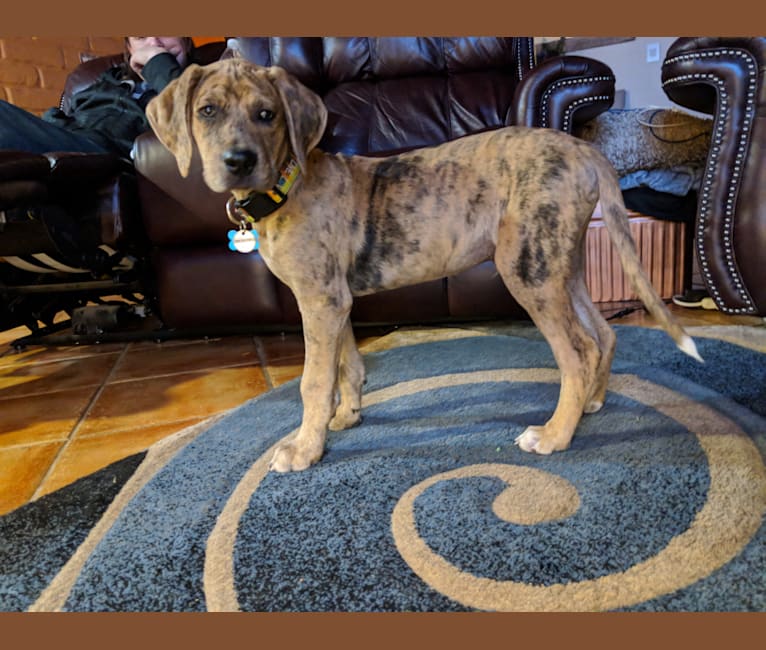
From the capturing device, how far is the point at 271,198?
1599 millimetres

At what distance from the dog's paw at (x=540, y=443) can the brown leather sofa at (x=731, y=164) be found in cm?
136

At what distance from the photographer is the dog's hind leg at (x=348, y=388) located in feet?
6.16

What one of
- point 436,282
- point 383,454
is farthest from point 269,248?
point 436,282

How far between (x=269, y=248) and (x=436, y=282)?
4.25 ft

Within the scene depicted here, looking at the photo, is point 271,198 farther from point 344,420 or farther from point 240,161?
point 344,420

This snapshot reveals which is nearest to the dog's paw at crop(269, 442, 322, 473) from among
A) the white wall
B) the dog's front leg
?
the dog's front leg

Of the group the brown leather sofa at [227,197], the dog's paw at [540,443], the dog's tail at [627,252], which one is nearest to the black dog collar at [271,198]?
the dog's tail at [627,252]

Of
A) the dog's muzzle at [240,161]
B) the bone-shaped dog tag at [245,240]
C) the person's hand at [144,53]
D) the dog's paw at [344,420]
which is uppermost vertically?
the person's hand at [144,53]

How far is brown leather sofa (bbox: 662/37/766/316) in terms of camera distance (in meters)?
2.24

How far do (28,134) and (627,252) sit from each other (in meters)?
2.88

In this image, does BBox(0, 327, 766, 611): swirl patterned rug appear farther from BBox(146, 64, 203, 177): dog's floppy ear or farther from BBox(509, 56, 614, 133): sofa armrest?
BBox(509, 56, 614, 133): sofa armrest

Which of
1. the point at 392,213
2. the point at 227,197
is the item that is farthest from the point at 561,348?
the point at 227,197

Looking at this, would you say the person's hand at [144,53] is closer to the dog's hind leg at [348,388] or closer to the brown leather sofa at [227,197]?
the brown leather sofa at [227,197]

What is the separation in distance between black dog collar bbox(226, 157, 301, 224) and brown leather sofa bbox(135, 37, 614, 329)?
117 cm
